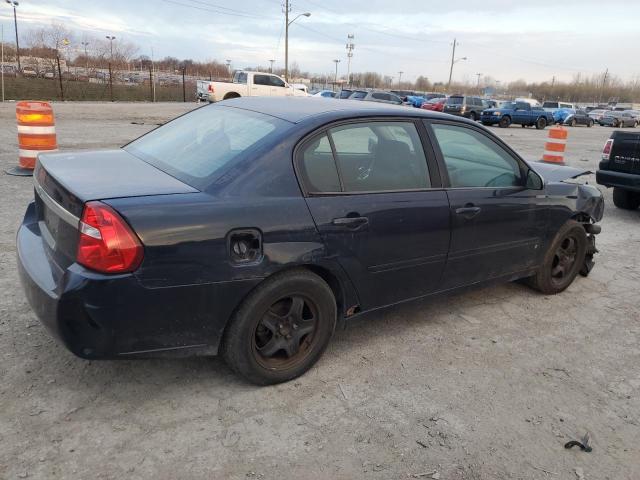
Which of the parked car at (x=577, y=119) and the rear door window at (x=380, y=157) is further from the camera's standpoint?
the parked car at (x=577, y=119)

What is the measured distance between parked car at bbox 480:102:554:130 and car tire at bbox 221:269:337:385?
2881cm

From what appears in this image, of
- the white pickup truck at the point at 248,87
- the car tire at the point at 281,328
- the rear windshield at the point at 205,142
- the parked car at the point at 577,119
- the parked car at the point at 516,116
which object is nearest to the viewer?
the car tire at the point at 281,328

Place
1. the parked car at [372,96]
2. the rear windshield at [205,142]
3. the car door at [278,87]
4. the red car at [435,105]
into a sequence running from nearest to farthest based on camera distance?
the rear windshield at [205,142] < the parked car at [372,96] < the car door at [278,87] < the red car at [435,105]

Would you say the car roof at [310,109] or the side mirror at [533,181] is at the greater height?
the car roof at [310,109]

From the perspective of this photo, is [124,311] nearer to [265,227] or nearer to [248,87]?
[265,227]

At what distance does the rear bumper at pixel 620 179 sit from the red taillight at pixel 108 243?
764 cm

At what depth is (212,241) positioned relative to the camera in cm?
258

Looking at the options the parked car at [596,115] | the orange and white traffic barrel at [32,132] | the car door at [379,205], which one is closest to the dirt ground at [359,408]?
the car door at [379,205]

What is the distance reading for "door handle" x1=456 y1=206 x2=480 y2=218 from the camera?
11.8 ft

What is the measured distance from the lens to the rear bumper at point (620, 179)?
7.71m

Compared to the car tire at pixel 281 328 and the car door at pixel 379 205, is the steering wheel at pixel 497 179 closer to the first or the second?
the car door at pixel 379 205

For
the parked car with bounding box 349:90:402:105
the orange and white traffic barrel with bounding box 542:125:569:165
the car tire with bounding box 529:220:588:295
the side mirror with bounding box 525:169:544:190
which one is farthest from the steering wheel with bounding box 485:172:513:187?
the parked car with bounding box 349:90:402:105

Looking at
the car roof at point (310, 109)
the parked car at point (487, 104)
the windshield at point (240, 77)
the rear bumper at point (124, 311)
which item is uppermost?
the windshield at point (240, 77)

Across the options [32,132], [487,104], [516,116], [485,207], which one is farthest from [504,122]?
[485,207]
